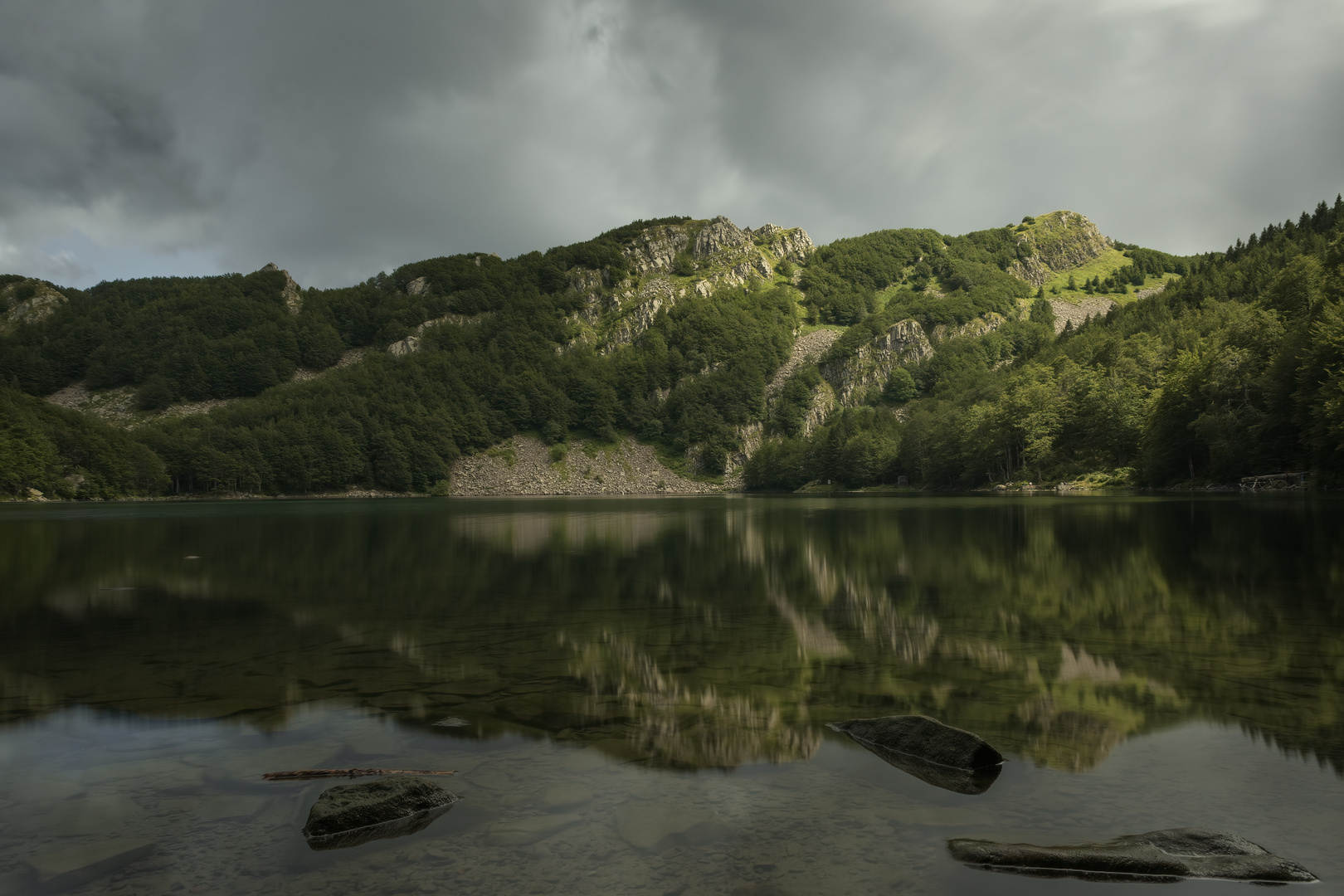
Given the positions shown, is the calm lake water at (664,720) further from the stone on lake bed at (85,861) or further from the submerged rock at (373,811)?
the submerged rock at (373,811)

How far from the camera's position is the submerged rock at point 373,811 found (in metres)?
5.46

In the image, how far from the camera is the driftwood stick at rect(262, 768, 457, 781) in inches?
260

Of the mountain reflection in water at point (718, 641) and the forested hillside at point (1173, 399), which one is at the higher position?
the forested hillside at point (1173, 399)

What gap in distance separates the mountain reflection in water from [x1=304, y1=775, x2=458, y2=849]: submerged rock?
6.27 feet

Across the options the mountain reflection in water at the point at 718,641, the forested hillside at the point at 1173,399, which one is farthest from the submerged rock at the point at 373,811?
the forested hillside at the point at 1173,399

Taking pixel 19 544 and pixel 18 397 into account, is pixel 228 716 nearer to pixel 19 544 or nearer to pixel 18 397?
pixel 19 544

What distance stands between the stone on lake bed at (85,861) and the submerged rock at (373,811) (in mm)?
1161

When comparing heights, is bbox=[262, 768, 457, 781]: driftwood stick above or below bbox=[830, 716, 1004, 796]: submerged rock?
below

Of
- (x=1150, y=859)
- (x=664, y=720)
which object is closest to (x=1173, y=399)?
(x=664, y=720)

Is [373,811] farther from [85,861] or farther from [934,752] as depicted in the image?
[934,752]

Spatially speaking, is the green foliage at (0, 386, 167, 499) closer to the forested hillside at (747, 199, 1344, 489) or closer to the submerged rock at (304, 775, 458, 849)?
the submerged rock at (304, 775, 458, 849)

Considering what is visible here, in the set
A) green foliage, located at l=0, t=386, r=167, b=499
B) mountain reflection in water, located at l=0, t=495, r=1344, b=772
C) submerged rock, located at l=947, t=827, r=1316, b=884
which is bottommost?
mountain reflection in water, located at l=0, t=495, r=1344, b=772

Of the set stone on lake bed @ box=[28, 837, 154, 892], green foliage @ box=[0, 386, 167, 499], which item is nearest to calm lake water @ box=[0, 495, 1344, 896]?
stone on lake bed @ box=[28, 837, 154, 892]

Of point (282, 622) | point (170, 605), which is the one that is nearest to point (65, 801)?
point (282, 622)
